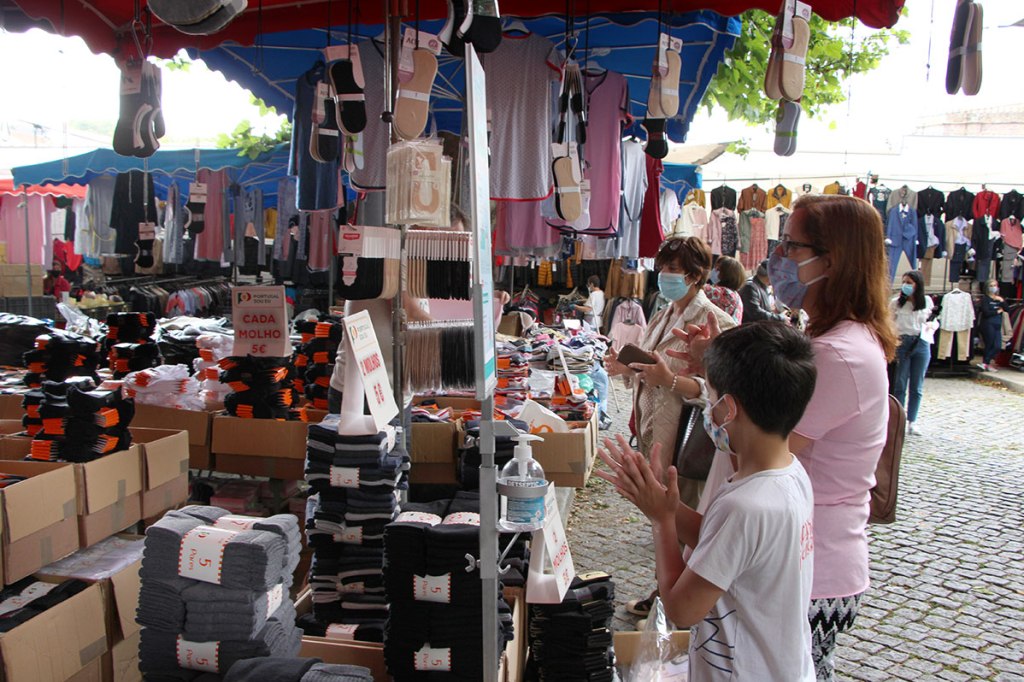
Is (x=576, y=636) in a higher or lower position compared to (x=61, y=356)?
lower

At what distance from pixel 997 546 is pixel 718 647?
4.66 m

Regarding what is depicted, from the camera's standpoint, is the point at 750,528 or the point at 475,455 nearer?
the point at 750,528

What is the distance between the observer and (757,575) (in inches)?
58.2

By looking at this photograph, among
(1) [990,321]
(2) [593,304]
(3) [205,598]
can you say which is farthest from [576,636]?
(1) [990,321]

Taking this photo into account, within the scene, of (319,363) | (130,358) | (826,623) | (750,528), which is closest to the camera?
(750,528)

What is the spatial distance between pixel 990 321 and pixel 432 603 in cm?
1376

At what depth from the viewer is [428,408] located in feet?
14.9

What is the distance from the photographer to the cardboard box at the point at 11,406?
4.40 m

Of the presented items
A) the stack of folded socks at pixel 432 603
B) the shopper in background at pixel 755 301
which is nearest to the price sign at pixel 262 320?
the stack of folded socks at pixel 432 603

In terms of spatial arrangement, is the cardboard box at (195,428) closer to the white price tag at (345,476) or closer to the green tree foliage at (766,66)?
the white price tag at (345,476)

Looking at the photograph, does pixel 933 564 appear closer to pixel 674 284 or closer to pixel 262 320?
pixel 674 284

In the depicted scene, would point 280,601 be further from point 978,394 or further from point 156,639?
point 978,394

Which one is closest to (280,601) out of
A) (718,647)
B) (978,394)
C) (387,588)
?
(387,588)

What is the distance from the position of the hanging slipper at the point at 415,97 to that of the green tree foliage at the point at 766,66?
7.87 feet
